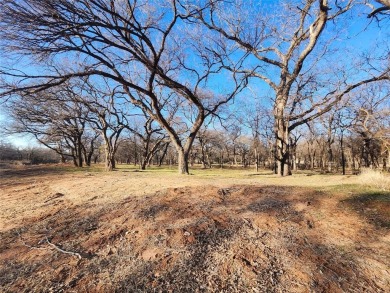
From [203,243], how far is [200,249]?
0.16m

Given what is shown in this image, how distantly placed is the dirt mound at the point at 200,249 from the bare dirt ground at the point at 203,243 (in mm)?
13

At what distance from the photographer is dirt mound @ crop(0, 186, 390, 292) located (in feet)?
8.64

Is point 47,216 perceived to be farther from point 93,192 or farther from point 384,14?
point 384,14

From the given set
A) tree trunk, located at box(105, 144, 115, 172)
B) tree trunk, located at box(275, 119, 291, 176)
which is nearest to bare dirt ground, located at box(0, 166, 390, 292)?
tree trunk, located at box(275, 119, 291, 176)

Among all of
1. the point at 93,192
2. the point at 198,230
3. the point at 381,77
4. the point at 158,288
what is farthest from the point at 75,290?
the point at 381,77

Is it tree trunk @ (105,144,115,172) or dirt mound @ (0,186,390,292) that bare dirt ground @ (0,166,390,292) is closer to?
dirt mound @ (0,186,390,292)

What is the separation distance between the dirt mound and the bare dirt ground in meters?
0.01

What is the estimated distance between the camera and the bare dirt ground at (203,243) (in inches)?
104

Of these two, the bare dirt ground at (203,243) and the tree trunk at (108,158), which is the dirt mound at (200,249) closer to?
the bare dirt ground at (203,243)

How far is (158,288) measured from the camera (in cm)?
257

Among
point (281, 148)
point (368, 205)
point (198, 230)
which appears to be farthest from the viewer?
point (281, 148)

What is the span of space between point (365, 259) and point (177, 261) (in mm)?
2335

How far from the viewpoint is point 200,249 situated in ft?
10.9

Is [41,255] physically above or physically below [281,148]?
below
